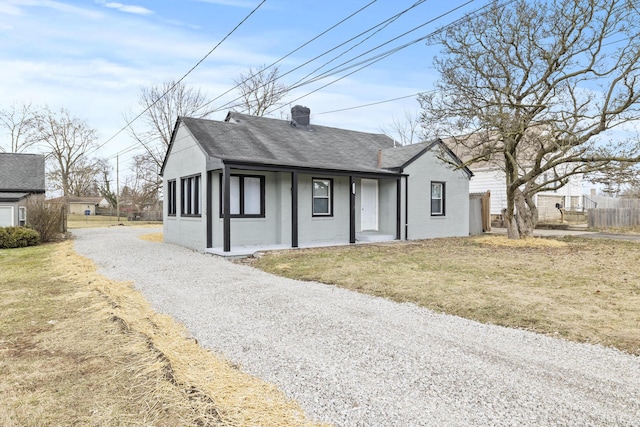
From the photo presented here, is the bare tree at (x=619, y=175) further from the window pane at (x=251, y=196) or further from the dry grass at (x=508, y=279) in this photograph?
the window pane at (x=251, y=196)

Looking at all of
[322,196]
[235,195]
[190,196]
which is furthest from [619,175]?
[190,196]

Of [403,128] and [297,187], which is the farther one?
[403,128]

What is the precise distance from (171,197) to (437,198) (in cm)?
1044

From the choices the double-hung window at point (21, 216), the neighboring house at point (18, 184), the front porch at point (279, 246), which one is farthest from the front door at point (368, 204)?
the double-hung window at point (21, 216)

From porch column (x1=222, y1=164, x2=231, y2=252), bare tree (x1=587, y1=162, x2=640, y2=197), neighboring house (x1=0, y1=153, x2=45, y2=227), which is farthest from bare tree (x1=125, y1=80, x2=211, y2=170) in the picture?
bare tree (x1=587, y1=162, x2=640, y2=197)

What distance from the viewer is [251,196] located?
12086 mm

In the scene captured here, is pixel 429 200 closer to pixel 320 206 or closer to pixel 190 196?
pixel 320 206

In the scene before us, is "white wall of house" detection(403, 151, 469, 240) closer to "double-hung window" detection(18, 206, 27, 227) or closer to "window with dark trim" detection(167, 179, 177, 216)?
"window with dark trim" detection(167, 179, 177, 216)

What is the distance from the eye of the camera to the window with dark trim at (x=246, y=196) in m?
11.8

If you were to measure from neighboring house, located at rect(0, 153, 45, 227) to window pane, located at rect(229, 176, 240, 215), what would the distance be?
1192cm

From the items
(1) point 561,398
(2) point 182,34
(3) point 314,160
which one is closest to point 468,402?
(1) point 561,398

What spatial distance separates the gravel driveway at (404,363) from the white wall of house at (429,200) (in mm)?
9553

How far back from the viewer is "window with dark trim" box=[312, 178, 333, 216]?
43.2 feet

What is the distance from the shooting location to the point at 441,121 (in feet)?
44.1
